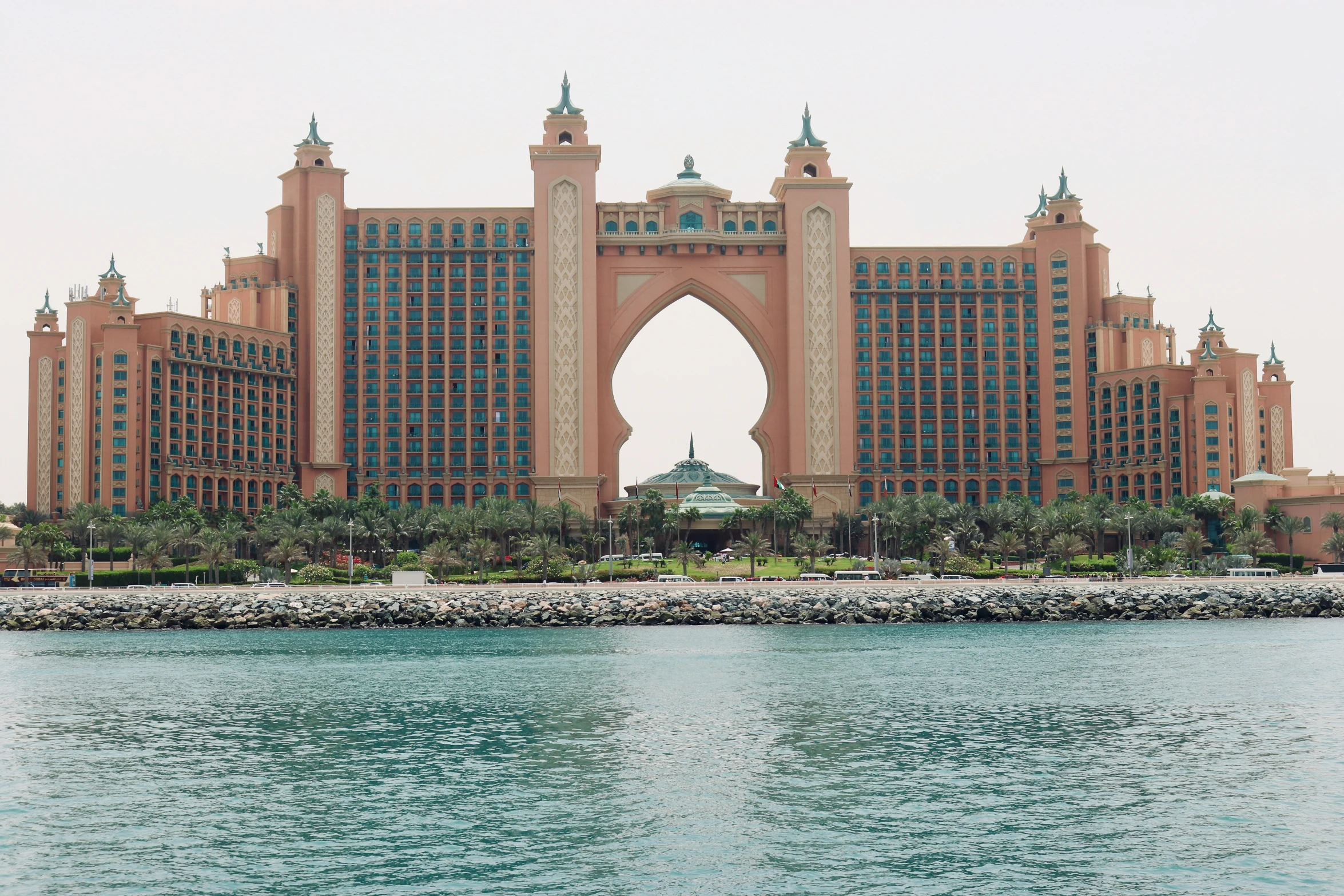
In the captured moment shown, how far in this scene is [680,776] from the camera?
3744 centimetres

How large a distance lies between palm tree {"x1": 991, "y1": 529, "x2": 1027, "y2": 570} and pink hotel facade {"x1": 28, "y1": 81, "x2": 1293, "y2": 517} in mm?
38146

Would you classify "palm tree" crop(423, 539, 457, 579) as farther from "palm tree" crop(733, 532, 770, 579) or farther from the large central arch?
the large central arch

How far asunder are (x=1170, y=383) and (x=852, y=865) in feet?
503

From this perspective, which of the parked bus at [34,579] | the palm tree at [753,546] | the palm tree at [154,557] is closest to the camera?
the palm tree at [154,557]

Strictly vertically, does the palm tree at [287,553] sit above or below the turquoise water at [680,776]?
above

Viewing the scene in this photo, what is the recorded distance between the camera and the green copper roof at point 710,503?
161 m

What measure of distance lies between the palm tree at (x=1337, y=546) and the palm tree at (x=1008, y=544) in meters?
28.8

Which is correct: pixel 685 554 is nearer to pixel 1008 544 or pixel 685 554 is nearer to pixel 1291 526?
pixel 1008 544

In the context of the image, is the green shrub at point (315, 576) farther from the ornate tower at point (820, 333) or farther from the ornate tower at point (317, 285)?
the ornate tower at point (820, 333)

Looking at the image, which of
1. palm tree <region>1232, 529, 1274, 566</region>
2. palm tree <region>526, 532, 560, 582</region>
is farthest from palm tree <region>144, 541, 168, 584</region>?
palm tree <region>1232, 529, 1274, 566</region>

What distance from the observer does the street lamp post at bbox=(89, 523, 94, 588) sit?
4747 inches

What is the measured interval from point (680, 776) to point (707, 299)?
460ft

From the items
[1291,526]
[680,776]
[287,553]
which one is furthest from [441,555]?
[680,776]

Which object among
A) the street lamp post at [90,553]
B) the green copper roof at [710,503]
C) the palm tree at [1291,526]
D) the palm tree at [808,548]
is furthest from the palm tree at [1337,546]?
the street lamp post at [90,553]
